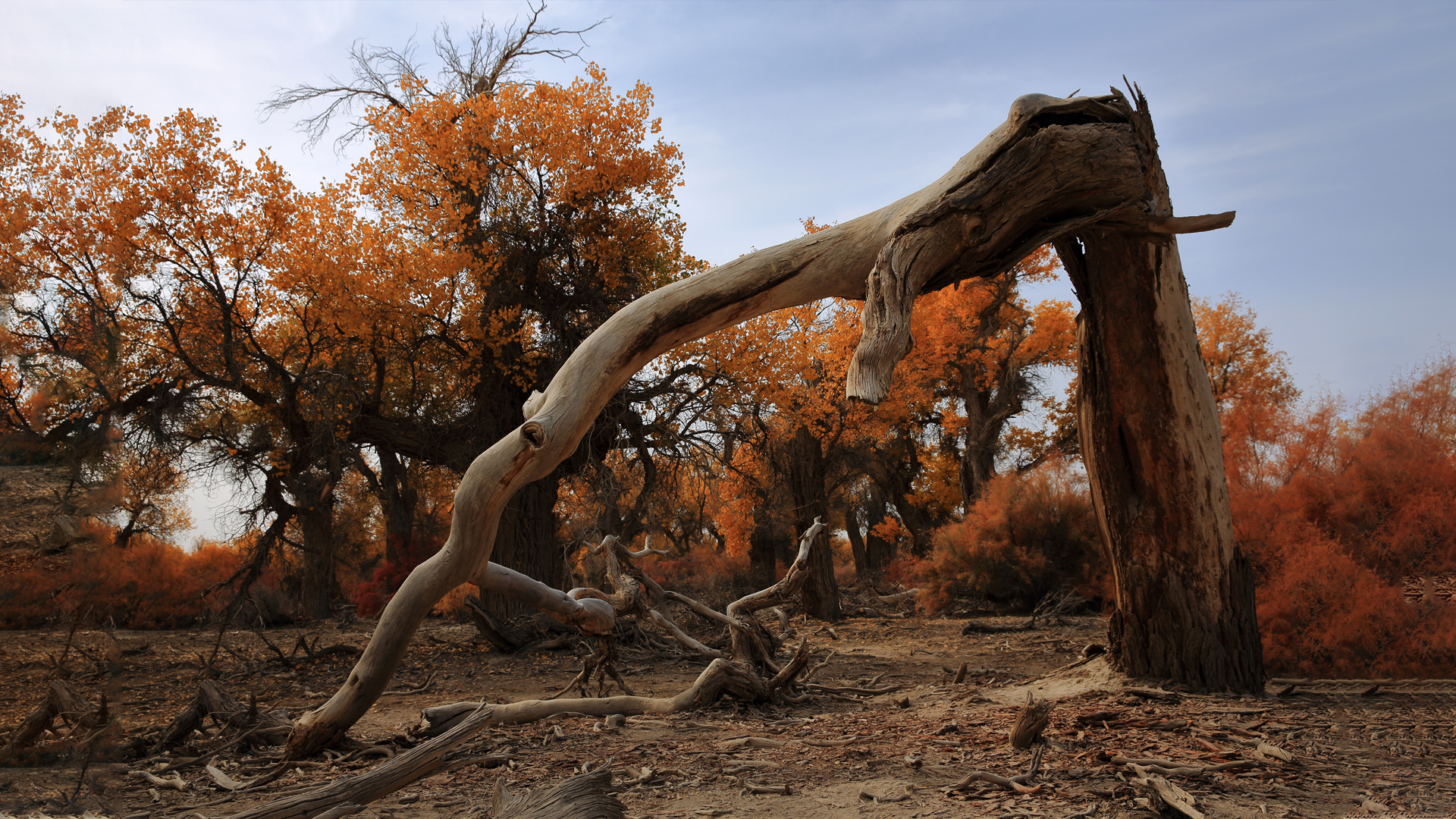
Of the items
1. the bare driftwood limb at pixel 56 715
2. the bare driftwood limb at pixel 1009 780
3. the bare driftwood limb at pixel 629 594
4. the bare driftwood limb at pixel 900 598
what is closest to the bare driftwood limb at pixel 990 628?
the bare driftwood limb at pixel 900 598

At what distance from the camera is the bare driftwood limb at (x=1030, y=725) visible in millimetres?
4316

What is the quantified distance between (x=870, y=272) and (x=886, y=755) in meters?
2.74

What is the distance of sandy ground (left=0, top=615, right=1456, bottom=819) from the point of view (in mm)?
3592

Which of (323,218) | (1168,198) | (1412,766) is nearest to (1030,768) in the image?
(1412,766)

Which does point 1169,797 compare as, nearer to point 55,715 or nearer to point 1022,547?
point 55,715

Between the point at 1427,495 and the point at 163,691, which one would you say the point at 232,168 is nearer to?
the point at 163,691

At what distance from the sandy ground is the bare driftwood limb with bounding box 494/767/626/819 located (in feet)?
2.48

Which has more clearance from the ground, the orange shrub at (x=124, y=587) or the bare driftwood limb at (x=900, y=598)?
the orange shrub at (x=124, y=587)

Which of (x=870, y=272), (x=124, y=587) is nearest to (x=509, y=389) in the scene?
(x=124, y=587)

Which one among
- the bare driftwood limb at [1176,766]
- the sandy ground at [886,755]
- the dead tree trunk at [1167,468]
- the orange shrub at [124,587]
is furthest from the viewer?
the dead tree trunk at [1167,468]

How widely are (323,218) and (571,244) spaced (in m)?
3.39

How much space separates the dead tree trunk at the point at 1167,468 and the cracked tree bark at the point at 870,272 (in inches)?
13.0

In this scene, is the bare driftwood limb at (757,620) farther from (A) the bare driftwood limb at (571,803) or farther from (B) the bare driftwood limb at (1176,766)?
(A) the bare driftwood limb at (571,803)

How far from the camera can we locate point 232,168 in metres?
10.4
